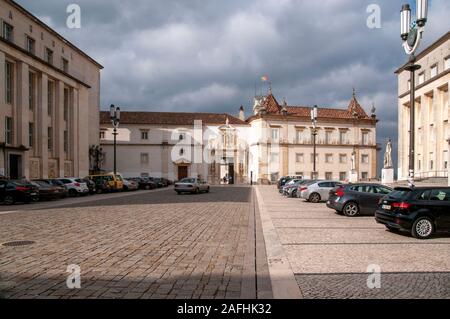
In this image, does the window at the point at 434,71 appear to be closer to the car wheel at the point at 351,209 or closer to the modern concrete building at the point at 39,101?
the car wheel at the point at 351,209

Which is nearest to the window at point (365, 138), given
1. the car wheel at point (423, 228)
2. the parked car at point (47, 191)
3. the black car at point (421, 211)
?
the parked car at point (47, 191)

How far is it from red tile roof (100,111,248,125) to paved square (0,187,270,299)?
5267cm

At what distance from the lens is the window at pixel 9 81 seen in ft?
102

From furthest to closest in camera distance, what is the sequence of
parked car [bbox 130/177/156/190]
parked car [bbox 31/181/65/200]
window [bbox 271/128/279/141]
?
window [bbox 271/128/279/141] < parked car [bbox 130/177/156/190] < parked car [bbox 31/181/65/200]

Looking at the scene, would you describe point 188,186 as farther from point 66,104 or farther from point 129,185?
point 66,104

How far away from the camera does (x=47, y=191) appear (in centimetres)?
2411

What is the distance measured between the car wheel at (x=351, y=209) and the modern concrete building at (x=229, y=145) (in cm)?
4762

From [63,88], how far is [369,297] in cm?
4069

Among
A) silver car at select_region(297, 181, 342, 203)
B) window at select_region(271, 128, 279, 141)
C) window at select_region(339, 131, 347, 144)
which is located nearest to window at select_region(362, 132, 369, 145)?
window at select_region(339, 131, 347, 144)

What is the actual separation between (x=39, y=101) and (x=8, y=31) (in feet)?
20.9

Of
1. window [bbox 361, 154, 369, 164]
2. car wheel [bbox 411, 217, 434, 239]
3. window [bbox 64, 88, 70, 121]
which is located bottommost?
car wheel [bbox 411, 217, 434, 239]

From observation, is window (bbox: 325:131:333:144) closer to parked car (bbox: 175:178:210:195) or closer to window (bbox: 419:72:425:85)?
window (bbox: 419:72:425:85)

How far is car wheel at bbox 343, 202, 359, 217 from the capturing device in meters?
15.6

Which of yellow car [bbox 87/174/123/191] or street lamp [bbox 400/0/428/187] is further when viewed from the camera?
yellow car [bbox 87/174/123/191]
